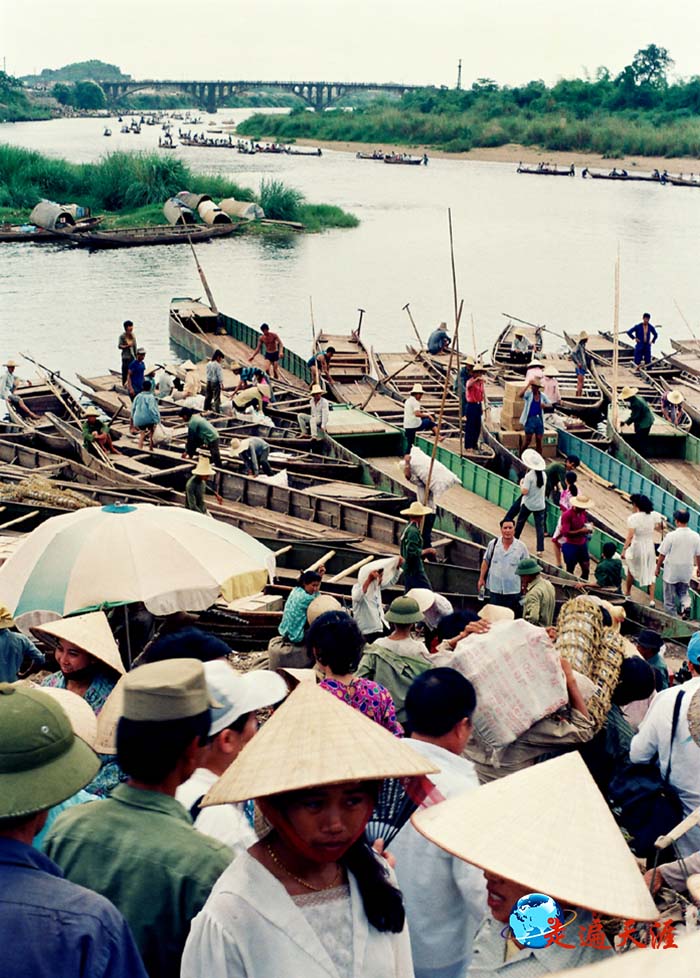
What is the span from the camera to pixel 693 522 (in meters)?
11.3

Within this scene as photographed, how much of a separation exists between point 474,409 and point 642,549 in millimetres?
4669

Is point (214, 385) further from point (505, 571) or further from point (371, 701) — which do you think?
point (371, 701)

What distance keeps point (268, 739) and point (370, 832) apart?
2.21 feet

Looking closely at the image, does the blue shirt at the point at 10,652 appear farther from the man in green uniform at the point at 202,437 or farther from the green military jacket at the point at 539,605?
the man in green uniform at the point at 202,437

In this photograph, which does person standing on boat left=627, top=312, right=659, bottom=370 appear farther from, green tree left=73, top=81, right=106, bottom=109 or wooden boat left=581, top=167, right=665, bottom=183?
green tree left=73, top=81, right=106, bottom=109

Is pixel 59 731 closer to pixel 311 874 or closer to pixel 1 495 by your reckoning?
pixel 311 874

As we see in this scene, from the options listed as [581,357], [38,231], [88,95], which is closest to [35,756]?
[581,357]

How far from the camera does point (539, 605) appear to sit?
7555 mm

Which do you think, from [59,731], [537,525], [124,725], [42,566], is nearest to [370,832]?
[124,725]

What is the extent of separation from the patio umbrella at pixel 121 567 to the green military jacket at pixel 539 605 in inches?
88.1

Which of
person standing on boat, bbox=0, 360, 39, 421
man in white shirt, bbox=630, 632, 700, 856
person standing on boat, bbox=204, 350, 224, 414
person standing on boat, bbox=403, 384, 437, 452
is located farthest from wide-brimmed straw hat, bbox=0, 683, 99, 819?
person standing on boat, bbox=0, 360, 39, 421

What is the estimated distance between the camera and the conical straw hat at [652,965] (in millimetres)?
1343

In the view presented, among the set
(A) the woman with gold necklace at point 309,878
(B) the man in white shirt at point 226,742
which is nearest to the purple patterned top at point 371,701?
(B) the man in white shirt at point 226,742

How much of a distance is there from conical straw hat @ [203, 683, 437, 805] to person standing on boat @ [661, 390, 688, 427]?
14207 mm
